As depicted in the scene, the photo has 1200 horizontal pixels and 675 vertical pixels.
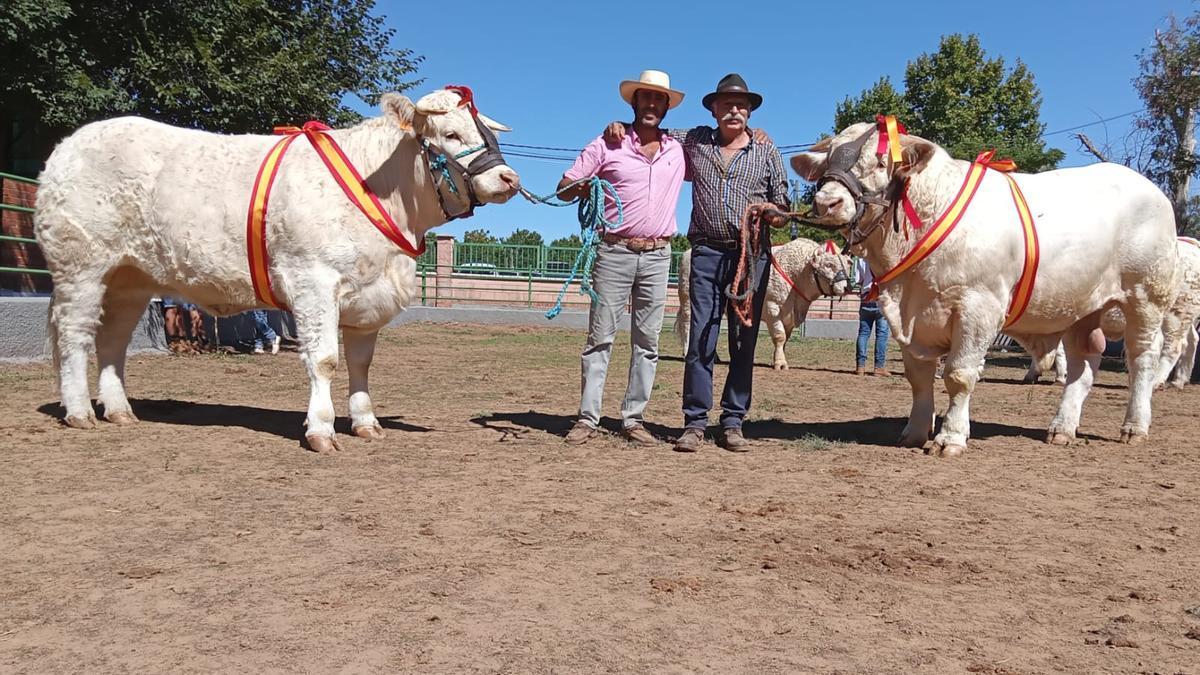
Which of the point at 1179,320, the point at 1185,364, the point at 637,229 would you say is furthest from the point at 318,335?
the point at 1185,364

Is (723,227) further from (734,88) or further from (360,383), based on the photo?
(360,383)

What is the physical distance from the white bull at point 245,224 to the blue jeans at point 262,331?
657 cm

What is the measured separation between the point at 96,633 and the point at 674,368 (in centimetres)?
1033

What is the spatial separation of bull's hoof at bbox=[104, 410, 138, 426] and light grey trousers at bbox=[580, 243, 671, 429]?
310cm

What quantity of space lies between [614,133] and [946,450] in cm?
296

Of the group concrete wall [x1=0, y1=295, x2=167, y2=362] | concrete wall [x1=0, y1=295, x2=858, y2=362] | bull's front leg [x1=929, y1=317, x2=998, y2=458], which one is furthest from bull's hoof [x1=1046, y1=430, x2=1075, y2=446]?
concrete wall [x1=0, y1=295, x2=167, y2=362]

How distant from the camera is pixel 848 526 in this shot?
14.2 feet

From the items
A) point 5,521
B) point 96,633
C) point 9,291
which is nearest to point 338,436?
point 5,521

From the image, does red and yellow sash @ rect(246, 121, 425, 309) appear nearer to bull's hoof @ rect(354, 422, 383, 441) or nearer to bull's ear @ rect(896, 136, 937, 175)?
bull's hoof @ rect(354, 422, 383, 441)

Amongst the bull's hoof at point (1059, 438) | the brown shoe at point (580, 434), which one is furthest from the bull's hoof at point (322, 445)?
the bull's hoof at point (1059, 438)

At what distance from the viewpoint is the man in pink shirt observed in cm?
601

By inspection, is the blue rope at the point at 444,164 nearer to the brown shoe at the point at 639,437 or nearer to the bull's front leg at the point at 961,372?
the brown shoe at the point at 639,437

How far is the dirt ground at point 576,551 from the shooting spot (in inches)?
112

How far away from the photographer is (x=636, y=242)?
6086 mm
